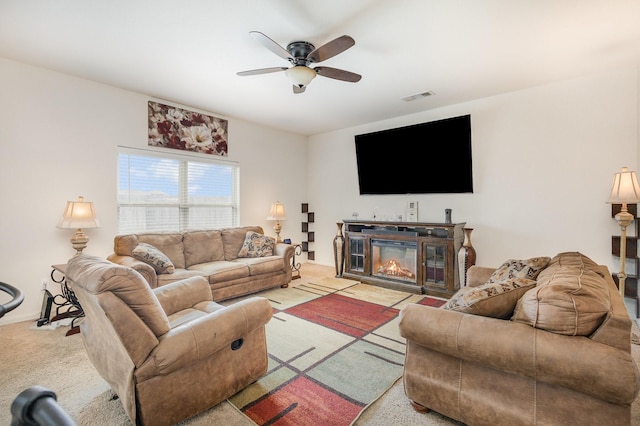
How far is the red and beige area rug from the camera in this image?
72.1 inches

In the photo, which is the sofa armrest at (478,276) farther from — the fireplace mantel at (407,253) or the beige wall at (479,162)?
the beige wall at (479,162)

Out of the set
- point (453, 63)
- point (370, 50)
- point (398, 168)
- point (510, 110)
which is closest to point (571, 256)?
point (453, 63)

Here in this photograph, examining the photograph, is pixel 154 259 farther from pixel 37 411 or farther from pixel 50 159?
pixel 37 411

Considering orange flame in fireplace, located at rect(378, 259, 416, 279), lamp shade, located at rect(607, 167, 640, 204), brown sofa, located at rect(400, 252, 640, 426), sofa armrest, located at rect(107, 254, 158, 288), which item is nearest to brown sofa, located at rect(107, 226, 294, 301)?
sofa armrest, located at rect(107, 254, 158, 288)

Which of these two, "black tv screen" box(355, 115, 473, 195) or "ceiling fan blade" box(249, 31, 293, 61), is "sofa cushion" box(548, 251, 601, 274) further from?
"ceiling fan blade" box(249, 31, 293, 61)

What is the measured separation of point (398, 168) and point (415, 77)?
5.42 feet

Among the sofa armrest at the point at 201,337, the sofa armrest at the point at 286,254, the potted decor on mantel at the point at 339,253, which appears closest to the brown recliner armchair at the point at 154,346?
the sofa armrest at the point at 201,337

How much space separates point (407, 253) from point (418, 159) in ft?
4.78

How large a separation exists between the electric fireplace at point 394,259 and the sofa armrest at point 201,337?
9.82 ft

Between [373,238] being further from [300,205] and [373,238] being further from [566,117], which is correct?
[566,117]

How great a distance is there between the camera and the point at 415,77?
352 centimetres

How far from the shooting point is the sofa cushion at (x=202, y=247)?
4109 millimetres

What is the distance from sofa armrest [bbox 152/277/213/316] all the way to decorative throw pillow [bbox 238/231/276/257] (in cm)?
193

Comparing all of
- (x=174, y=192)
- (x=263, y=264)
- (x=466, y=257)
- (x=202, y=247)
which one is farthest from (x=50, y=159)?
(x=466, y=257)
